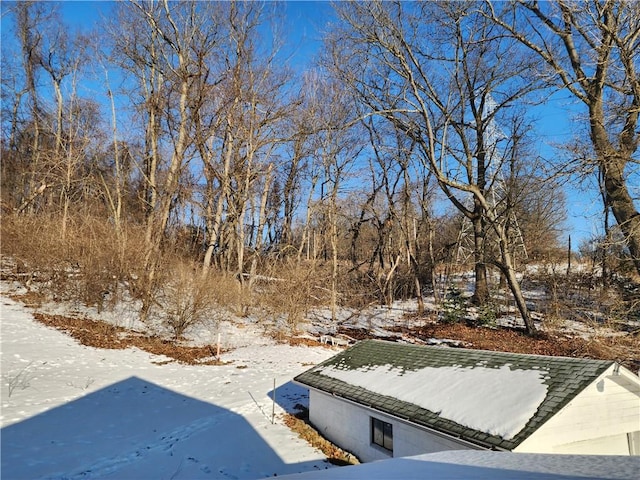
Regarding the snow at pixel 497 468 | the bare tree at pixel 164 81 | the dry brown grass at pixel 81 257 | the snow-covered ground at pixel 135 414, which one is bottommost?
the snow-covered ground at pixel 135 414

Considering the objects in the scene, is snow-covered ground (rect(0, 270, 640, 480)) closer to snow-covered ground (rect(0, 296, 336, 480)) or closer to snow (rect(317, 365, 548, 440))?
snow-covered ground (rect(0, 296, 336, 480))

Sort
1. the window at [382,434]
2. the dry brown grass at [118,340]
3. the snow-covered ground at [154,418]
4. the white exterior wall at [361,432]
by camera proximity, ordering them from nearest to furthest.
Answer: the white exterior wall at [361,432]
the snow-covered ground at [154,418]
the window at [382,434]
the dry brown grass at [118,340]

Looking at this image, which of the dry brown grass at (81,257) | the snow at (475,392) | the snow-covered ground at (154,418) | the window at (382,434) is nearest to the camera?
the snow at (475,392)

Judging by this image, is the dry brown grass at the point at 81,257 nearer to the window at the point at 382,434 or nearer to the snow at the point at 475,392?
the snow at the point at 475,392

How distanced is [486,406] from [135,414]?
8.10m

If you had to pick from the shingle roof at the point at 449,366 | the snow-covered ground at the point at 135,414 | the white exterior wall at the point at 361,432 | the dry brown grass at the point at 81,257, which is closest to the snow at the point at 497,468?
the shingle roof at the point at 449,366

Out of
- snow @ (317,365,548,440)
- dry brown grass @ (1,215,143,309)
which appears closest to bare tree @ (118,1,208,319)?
dry brown grass @ (1,215,143,309)

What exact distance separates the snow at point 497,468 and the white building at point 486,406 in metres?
3.38

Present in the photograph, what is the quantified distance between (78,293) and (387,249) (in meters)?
21.3

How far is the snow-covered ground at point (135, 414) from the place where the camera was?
711cm

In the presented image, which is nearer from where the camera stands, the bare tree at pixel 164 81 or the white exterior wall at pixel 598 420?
the white exterior wall at pixel 598 420

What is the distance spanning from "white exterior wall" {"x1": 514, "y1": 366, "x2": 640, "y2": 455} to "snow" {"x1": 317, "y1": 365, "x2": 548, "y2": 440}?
1.20 feet

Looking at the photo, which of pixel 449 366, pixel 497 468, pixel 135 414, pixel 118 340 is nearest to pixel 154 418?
pixel 135 414

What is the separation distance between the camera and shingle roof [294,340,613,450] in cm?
550
